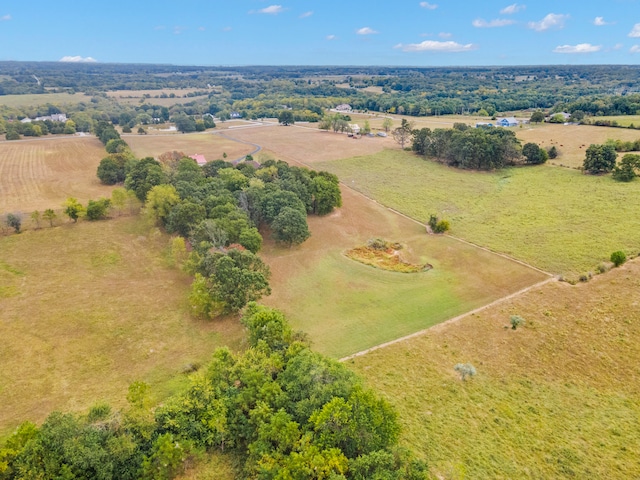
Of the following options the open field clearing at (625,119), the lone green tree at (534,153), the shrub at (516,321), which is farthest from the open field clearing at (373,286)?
the open field clearing at (625,119)

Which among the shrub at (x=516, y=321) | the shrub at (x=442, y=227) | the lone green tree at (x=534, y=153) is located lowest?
the shrub at (x=516, y=321)

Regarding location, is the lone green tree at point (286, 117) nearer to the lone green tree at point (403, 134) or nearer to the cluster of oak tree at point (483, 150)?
the lone green tree at point (403, 134)

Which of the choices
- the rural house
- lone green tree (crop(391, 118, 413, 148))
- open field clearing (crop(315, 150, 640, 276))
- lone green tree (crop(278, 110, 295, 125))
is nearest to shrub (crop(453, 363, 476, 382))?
open field clearing (crop(315, 150, 640, 276))

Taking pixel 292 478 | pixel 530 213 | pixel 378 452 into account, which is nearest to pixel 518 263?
pixel 530 213

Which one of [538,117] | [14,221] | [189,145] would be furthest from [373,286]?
[538,117]

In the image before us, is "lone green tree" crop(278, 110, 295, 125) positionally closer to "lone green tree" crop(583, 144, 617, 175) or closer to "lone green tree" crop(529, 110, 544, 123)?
"lone green tree" crop(529, 110, 544, 123)

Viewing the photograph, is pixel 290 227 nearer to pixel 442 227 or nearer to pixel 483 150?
pixel 442 227
